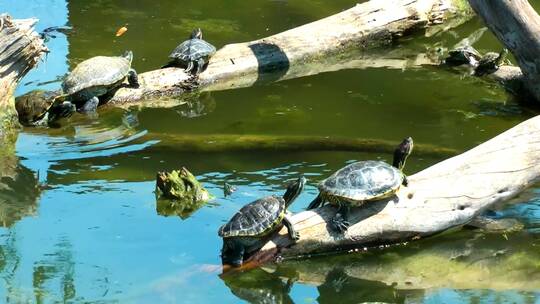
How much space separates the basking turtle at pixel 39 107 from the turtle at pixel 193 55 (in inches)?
51.3

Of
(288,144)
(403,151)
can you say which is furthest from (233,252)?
(288,144)

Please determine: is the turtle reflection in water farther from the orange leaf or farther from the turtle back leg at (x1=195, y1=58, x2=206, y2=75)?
the orange leaf

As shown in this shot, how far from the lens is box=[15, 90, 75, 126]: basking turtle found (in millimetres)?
7812

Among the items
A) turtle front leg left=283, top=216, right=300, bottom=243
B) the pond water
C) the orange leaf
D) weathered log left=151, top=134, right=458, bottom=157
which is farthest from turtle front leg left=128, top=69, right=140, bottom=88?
turtle front leg left=283, top=216, right=300, bottom=243

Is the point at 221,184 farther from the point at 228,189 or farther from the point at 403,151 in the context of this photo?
the point at 403,151

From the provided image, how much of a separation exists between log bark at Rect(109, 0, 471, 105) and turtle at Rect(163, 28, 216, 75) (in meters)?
0.09

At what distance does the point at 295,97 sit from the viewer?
8688mm

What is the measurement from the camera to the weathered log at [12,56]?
736cm

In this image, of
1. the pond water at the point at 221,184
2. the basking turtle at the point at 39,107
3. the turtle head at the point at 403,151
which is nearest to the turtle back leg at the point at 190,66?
the pond water at the point at 221,184

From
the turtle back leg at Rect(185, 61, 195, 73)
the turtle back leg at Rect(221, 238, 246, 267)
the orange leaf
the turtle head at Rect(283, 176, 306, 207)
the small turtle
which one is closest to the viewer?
the turtle back leg at Rect(221, 238, 246, 267)

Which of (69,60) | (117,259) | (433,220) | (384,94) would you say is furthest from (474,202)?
(69,60)

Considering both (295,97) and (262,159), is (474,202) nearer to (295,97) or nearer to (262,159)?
(262,159)

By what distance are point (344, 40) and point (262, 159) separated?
328cm

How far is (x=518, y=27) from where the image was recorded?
7758mm
